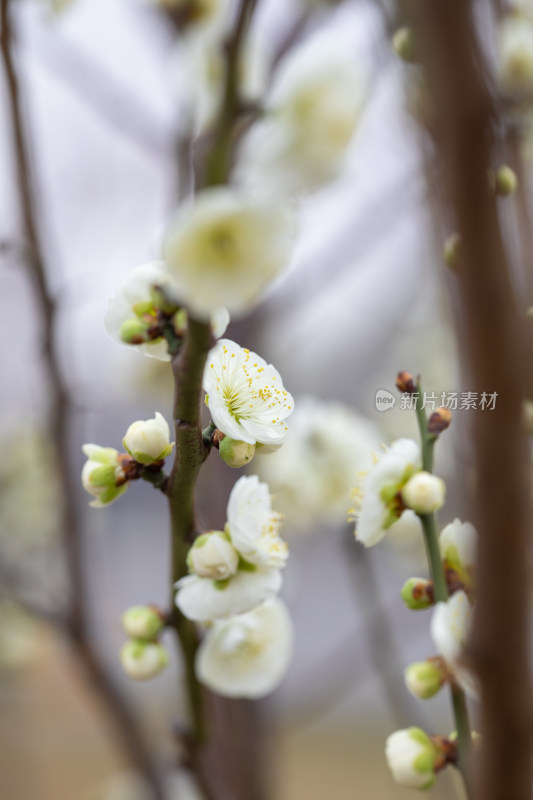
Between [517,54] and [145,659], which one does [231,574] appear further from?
[517,54]

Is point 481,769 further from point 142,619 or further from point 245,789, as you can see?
A: point 245,789

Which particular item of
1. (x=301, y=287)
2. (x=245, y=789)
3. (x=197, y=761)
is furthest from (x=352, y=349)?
(x=197, y=761)

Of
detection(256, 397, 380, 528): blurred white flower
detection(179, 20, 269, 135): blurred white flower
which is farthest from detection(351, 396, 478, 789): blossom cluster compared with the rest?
detection(179, 20, 269, 135): blurred white flower

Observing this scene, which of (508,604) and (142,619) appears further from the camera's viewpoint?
(142,619)

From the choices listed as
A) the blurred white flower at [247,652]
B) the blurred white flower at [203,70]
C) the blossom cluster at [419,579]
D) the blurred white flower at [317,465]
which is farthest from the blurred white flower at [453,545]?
the blurred white flower at [203,70]

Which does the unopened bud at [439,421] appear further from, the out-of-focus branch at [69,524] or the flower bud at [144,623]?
the out-of-focus branch at [69,524]

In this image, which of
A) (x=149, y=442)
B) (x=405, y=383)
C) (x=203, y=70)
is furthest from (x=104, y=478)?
(x=203, y=70)
